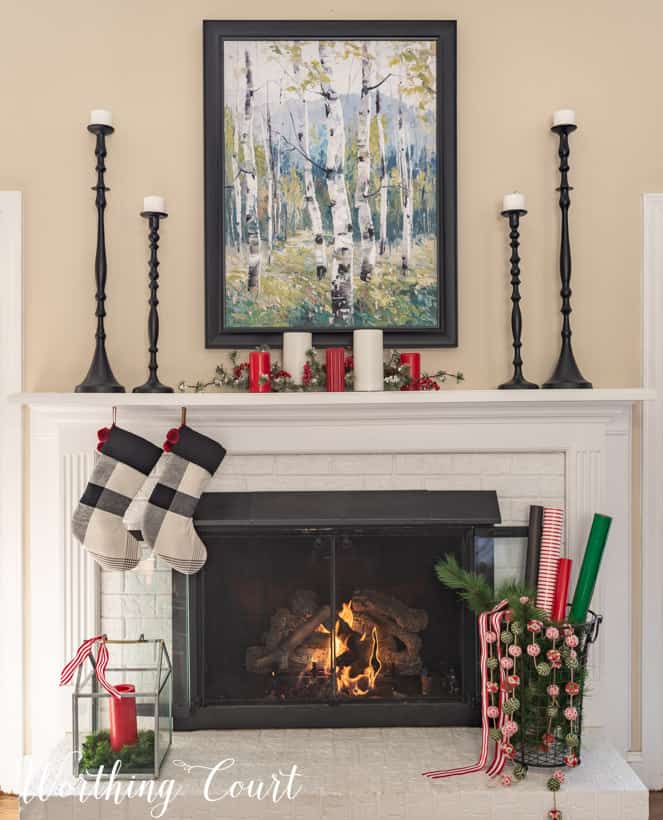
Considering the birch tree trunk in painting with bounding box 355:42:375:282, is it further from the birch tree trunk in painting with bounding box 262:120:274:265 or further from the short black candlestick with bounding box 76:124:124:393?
the short black candlestick with bounding box 76:124:124:393

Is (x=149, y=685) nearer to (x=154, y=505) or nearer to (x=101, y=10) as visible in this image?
(x=154, y=505)

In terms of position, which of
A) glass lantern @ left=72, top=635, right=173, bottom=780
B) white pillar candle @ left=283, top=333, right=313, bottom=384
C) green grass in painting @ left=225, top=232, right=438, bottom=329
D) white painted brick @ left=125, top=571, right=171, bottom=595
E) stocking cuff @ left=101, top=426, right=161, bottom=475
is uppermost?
green grass in painting @ left=225, top=232, right=438, bottom=329

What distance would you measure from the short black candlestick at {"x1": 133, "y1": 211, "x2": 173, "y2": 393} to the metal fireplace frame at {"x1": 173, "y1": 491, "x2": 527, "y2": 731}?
0.40 meters

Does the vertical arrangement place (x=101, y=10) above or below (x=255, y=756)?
above

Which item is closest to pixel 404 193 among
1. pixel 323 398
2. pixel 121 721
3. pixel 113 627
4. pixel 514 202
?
pixel 514 202

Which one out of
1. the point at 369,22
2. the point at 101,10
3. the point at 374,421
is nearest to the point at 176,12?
the point at 101,10

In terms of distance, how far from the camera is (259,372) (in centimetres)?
239

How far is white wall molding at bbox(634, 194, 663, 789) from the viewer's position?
2.57m

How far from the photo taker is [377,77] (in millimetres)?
2535

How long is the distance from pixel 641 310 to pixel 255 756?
1848mm

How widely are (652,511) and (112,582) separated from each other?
176cm

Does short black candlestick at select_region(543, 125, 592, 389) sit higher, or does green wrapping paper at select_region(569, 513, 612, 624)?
short black candlestick at select_region(543, 125, 592, 389)

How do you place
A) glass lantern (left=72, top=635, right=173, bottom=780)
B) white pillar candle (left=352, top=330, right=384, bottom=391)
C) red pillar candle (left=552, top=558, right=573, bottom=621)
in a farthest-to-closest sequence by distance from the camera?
white pillar candle (left=352, top=330, right=384, bottom=391) → red pillar candle (left=552, top=558, right=573, bottom=621) → glass lantern (left=72, top=635, right=173, bottom=780)

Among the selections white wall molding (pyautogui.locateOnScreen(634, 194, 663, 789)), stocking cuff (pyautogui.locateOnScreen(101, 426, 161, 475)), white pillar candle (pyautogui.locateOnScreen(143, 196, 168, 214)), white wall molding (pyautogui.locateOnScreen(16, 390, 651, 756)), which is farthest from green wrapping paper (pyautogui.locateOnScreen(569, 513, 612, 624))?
white pillar candle (pyautogui.locateOnScreen(143, 196, 168, 214))
